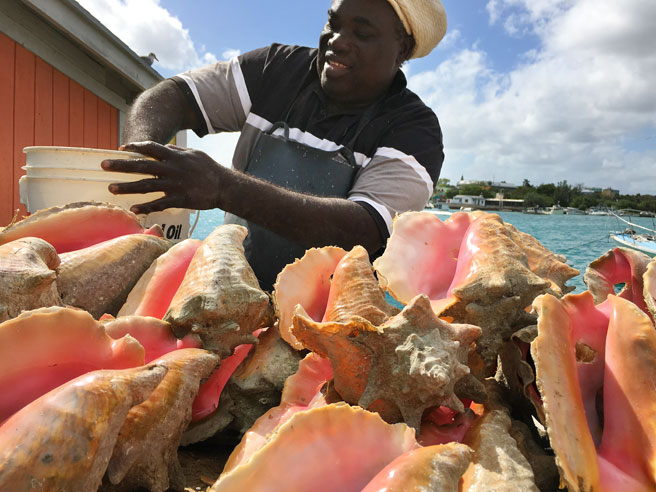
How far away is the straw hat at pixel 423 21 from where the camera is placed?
179 cm

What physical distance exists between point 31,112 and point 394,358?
3.59m

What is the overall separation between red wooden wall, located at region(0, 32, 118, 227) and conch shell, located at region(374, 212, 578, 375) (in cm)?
295

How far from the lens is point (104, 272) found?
0.64 m

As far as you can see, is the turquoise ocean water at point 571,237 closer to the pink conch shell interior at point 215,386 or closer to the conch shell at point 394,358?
the pink conch shell interior at point 215,386

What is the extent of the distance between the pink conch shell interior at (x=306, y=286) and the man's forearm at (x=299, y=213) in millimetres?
539

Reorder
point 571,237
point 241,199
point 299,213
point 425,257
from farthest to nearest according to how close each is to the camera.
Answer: point 571,237 → point 299,213 → point 241,199 → point 425,257

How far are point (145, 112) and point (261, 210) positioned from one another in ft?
2.55

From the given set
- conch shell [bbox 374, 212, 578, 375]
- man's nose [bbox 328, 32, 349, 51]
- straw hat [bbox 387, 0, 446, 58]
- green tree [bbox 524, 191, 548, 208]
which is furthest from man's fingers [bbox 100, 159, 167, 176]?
green tree [bbox 524, 191, 548, 208]

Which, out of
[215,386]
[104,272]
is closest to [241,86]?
[104,272]

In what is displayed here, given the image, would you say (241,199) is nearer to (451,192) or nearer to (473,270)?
(473,270)

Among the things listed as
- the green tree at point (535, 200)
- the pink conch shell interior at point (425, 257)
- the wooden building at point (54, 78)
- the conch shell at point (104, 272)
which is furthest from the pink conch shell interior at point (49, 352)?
the green tree at point (535, 200)

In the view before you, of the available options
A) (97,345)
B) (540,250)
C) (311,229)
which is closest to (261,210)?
(311,229)

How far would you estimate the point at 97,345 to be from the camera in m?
0.42

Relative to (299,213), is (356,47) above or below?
above
